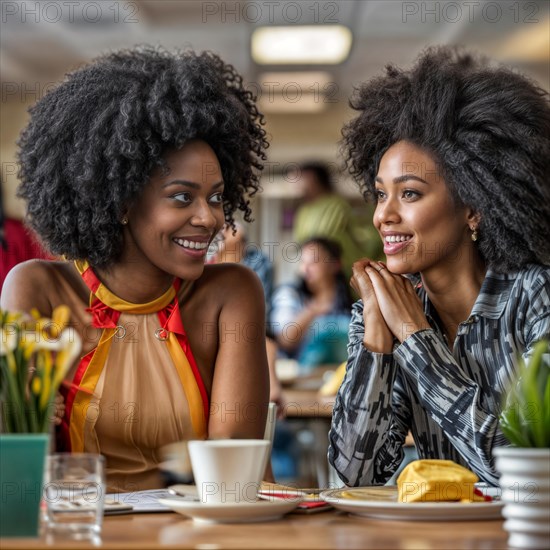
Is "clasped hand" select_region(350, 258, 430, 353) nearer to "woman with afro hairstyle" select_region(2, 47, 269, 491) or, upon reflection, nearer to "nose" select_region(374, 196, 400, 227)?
"nose" select_region(374, 196, 400, 227)

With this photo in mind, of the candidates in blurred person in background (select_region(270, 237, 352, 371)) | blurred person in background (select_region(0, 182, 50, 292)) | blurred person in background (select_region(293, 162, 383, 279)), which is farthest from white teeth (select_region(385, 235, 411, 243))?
blurred person in background (select_region(293, 162, 383, 279))

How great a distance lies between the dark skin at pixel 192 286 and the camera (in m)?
1.91

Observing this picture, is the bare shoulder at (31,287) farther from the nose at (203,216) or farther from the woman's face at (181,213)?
the nose at (203,216)

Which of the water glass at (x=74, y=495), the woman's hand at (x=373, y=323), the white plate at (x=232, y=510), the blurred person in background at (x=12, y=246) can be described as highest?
the blurred person in background at (x=12, y=246)

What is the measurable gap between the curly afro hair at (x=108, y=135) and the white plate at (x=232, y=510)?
89cm

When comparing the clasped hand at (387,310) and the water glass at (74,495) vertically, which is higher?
the clasped hand at (387,310)

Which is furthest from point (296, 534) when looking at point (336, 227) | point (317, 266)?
point (336, 227)

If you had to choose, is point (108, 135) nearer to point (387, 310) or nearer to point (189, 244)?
point (189, 244)

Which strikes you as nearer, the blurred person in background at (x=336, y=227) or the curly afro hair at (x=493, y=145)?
the curly afro hair at (x=493, y=145)

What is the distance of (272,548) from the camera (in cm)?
99

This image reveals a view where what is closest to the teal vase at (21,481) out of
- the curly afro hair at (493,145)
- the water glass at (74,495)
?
the water glass at (74,495)

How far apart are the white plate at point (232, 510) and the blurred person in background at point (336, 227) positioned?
16.8 ft

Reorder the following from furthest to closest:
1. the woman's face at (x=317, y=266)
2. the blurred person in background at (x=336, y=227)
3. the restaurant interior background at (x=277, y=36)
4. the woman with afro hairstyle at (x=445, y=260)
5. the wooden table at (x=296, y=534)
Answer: the blurred person in background at (x=336, y=227)
the woman's face at (x=317, y=266)
the restaurant interior background at (x=277, y=36)
the woman with afro hairstyle at (x=445, y=260)
the wooden table at (x=296, y=534)

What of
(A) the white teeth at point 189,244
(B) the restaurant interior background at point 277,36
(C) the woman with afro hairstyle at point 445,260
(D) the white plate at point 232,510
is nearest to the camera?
(D) the white plate at point 232,510
